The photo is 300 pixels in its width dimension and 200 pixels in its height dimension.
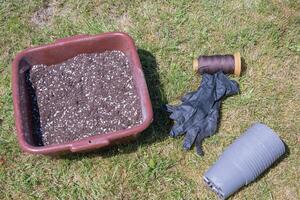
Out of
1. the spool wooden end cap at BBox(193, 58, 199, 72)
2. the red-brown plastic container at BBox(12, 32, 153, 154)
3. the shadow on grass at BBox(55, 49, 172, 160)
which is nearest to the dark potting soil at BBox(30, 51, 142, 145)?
the red-brown plastic container at BBox(12, 32, 153, 154)

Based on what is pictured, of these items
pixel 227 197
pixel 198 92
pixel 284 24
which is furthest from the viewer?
pixel 284 24

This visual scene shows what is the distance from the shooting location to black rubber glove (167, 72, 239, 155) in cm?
323

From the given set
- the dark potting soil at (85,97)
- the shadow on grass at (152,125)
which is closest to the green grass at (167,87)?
the shadow on grass at (152,125)

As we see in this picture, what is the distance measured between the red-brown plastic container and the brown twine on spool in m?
0.54

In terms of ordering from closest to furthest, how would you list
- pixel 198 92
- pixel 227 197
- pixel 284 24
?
pixel 227 197, pixel 198 92, pixel 284 24

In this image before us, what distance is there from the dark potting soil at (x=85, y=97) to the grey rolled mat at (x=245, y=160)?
0.62m

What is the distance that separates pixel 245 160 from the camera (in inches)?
117

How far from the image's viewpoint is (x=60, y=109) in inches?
124

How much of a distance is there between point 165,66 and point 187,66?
0.17 metres

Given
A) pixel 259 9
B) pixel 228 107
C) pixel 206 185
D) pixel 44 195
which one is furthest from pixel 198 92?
pixel 44 195

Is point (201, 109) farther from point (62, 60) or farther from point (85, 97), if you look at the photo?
point (62, 60)

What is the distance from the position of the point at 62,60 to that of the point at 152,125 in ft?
2.56

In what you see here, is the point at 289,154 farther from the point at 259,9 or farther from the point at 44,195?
the point at 44,195

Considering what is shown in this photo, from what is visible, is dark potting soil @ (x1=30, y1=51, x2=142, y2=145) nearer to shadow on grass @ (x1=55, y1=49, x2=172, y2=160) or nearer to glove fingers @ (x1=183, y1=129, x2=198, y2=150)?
shadow on grass @ (x1=55, y1=49, x2=172, y2=160)
